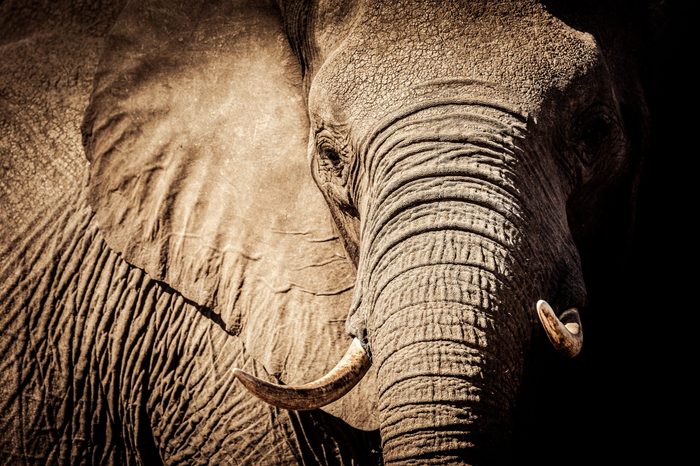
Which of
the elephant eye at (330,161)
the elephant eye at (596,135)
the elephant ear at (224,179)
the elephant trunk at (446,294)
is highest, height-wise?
the elephant eye at (596,135)

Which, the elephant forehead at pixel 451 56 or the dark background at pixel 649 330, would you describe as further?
the dark background at pixel 649 330

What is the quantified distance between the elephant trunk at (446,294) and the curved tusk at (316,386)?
0.15ft

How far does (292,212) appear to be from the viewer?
1927mm

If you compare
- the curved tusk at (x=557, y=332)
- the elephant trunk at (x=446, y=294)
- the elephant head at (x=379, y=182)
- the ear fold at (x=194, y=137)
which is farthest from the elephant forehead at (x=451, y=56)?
the curved tusk at (x=557, y=332)

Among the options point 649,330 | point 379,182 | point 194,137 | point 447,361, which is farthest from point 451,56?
point 649,330

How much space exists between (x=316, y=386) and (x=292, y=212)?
55cm

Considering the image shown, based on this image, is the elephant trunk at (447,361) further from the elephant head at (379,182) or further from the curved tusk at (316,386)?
the curved tusk at (316,386)

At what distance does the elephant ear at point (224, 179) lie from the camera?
6.11ft

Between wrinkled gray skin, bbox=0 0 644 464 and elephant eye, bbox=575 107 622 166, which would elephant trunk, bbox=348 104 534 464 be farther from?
elephant eye, bbox=575 107 622 166

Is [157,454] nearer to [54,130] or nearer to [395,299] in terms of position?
[54,130]

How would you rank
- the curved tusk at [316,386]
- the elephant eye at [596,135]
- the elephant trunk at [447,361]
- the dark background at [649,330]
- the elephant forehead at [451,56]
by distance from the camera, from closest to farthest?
the elephant trunk at [447,361] < the curved tusk at [316,386] < the elephant forehead at [451,56] < the elephant eye at [596,135] < the dark background at [649,330]

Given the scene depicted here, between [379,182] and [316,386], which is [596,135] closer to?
[379,182]

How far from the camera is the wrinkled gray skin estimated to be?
1401 mm

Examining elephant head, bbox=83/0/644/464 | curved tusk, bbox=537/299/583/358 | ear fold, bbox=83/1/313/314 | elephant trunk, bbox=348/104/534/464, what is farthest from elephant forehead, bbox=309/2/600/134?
curved tusk, bbox=537/299/583/358
